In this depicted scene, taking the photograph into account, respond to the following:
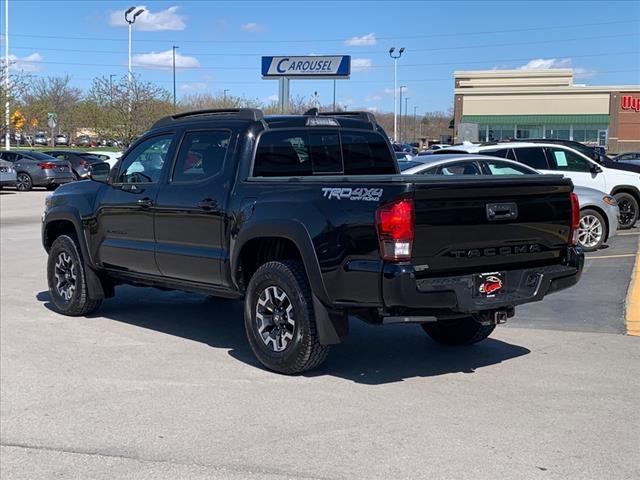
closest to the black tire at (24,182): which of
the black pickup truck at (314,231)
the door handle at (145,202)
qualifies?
the black pickup truck at (314,231)

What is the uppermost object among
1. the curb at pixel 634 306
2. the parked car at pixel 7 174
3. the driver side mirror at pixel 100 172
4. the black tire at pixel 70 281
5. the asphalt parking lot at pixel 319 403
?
the driver side mirror at pixel 100 172

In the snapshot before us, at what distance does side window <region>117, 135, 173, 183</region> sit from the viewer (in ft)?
23.9

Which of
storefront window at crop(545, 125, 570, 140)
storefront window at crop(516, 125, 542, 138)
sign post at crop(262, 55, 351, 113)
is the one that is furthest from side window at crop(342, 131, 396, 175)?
storefront window at crop(516, 125, 542, 138)

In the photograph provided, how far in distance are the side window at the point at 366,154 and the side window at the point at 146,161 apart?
169 centimetres

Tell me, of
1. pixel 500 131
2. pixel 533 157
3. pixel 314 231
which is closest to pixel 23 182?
pixel 533 157

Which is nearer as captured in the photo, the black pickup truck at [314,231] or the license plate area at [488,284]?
the black pickup truck at [314,231]

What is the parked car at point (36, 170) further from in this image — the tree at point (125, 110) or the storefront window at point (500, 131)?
the storefront window at point (500, 131)

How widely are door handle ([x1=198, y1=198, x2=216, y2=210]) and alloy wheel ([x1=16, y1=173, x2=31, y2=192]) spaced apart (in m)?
26.0

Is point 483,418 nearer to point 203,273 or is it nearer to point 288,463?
point 288,463

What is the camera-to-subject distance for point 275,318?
6051mm

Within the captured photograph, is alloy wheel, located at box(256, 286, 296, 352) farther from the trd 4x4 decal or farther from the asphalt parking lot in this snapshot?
the trd 4x4 decal

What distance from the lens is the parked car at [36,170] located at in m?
30.3

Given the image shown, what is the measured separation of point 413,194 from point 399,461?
1.73 meters

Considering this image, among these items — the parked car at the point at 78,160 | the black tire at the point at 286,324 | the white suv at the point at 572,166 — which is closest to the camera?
the black tire at the point at 286,324
